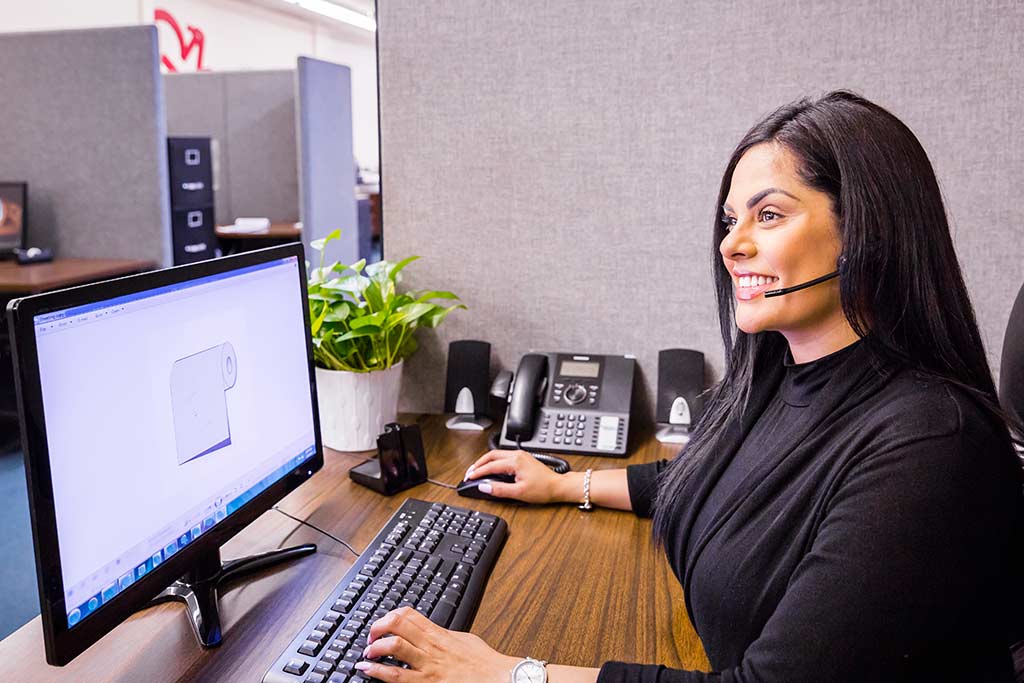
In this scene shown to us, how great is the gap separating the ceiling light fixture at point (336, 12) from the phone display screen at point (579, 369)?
6.95m

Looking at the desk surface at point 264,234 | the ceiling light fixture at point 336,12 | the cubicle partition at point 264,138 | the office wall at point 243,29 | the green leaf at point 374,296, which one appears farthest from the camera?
the ceiling light fixture at point 336,12

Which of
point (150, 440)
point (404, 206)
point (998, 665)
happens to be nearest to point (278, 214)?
point (404, 206)

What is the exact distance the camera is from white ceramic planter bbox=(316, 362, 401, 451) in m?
1.38

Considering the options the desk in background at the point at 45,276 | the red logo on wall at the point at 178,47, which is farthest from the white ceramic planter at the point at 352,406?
the red logo on wall at the point at 178,47

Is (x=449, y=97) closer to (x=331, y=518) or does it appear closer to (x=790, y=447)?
(x=331, y=518)

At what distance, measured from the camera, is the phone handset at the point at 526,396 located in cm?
143

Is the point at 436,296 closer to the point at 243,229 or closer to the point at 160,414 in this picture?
the point at 160,414

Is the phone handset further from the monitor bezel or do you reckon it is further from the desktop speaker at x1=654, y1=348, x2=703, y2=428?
the monitor bezel

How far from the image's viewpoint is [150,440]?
787 millimetres

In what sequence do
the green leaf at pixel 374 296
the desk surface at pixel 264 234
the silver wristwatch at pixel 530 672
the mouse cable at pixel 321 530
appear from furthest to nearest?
1. the desk surface at pixel 264 234
2. the green leaf at pixel 374 296
3. the mouse cable at pixel 321 530
4. the silver wristwatch at pixel 530 672

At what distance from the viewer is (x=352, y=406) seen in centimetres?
139

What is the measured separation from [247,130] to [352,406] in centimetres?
355

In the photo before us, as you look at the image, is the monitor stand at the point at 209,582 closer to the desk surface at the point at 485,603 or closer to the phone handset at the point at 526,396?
the desk surface at the point at 485,603

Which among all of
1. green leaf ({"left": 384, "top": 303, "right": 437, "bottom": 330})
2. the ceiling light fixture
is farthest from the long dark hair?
the ceiling light fixture
